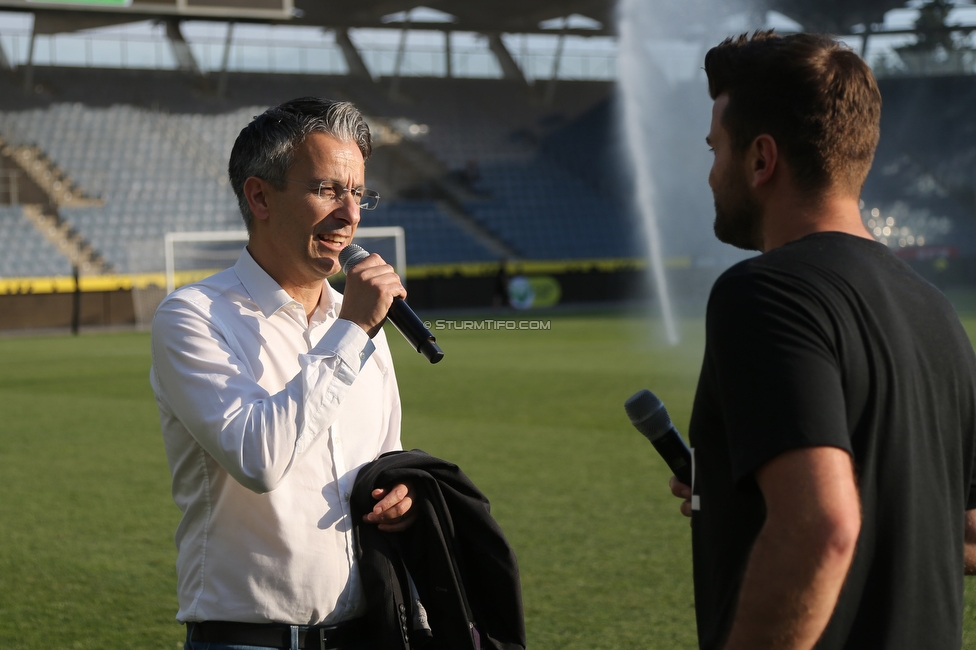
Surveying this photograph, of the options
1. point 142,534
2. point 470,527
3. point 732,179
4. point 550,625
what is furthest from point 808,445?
point 142,534

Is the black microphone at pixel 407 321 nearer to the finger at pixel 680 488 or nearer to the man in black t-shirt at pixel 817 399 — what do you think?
the finger at pixel 680 488

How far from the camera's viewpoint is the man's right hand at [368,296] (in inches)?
87.7

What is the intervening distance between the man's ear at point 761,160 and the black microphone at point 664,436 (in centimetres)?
48

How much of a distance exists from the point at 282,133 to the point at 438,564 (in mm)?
1007

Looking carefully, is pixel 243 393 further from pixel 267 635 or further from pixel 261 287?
pixel 267 635

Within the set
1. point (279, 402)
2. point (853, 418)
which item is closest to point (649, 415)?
point (853, 418)

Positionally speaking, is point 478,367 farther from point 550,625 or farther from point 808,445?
point 808,445

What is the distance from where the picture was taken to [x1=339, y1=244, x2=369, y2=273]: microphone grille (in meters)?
2.52

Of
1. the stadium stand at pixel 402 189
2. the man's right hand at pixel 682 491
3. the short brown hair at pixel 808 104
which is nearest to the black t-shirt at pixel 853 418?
the short brown hair at pixel 808 104

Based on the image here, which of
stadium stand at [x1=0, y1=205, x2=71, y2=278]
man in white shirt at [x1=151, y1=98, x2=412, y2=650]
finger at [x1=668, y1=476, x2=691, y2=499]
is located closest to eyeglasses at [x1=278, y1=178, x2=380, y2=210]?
man in white shirt at [x1=151, y1=98, x2=412, y2=650]

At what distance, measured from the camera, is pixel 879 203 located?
3934 cm

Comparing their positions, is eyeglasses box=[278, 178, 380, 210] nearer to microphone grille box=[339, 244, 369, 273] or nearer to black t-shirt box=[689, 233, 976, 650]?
microphone grille box=[339, 244, 369, 273]

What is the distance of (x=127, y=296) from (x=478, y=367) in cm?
1470

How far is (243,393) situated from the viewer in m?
2.16
